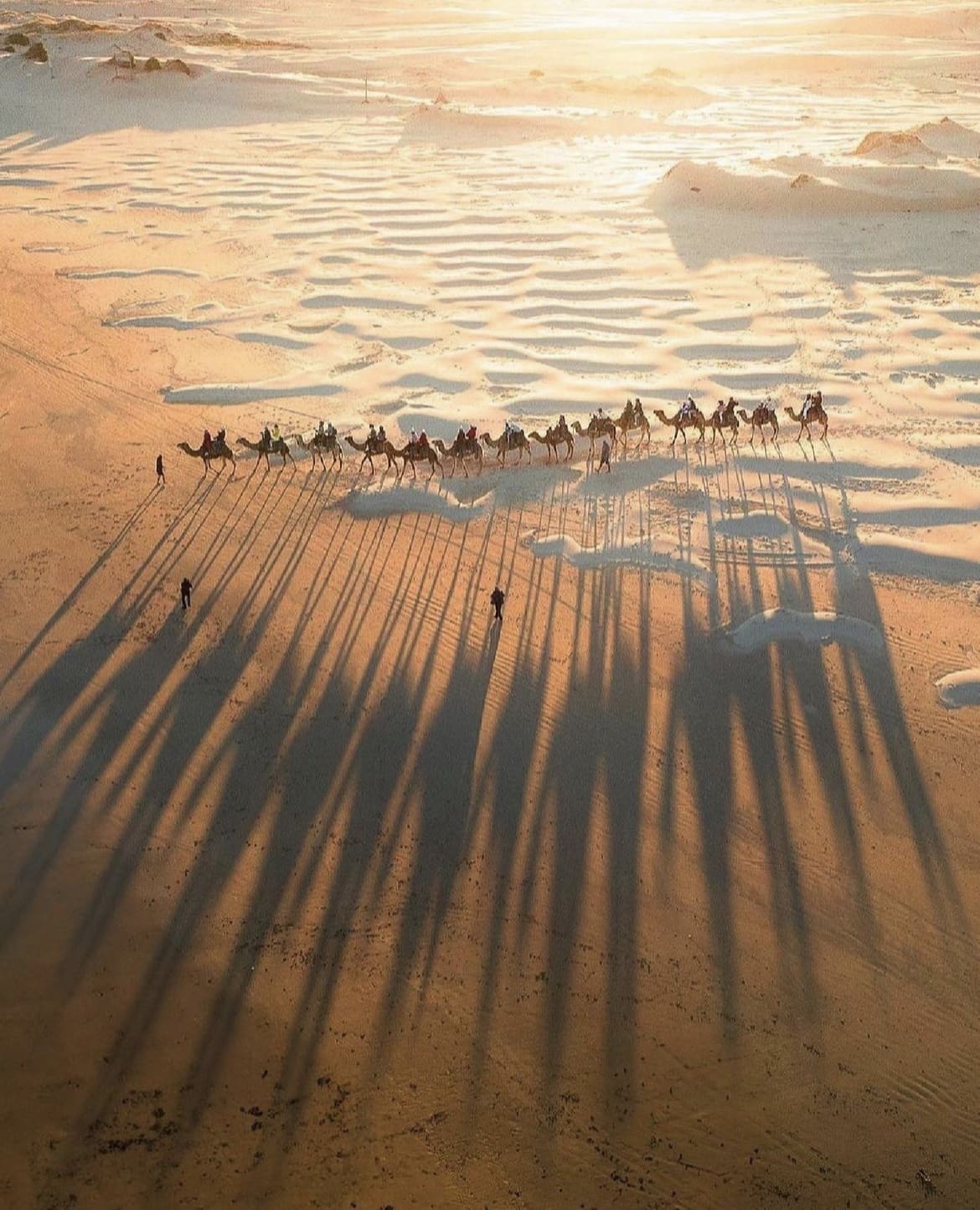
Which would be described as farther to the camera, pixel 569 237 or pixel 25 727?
pixel 569 237

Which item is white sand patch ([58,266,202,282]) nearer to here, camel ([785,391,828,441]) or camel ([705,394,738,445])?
camel ([705,394,738,445])

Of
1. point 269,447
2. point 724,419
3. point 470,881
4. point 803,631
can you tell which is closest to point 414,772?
point 470,881

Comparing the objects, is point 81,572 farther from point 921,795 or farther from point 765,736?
point 921,795

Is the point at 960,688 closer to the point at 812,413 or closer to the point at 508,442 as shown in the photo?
the point at 812,413

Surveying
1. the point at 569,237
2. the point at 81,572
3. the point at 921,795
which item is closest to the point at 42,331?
the point at 81,572

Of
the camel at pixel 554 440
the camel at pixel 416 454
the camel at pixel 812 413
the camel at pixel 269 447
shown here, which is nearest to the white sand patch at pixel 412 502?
the camel at pixel 416 454

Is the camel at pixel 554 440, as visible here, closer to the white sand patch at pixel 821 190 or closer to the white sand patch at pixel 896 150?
the white sand patch at pixel 821 190
